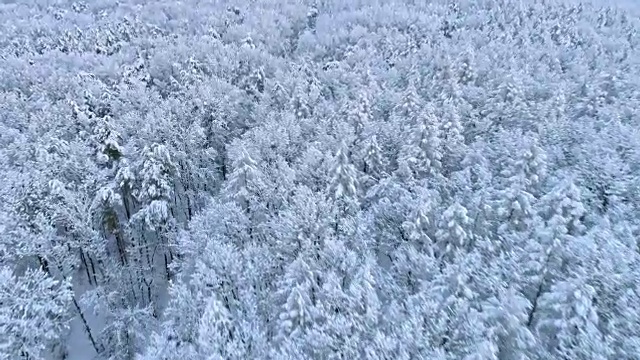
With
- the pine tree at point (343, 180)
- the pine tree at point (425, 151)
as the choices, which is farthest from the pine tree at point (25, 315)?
the pine tree at point (425, 151)

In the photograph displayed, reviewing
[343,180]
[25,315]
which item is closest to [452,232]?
[343,180]

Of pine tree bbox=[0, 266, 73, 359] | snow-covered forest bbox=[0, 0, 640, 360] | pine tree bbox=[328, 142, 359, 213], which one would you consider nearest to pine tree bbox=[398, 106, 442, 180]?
snow-covered forest bbox=[0, 0, 640, 360]

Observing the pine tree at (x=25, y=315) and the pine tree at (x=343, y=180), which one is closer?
the pine tree at (x=25, y=315)

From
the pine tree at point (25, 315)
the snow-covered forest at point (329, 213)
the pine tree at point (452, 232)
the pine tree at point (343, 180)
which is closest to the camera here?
the snow-covered forest at point (329, 213)

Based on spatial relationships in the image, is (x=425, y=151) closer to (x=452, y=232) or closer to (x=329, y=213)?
(x=452, y=232)

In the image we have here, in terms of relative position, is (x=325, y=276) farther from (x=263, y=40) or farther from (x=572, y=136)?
(x=263, y=40)

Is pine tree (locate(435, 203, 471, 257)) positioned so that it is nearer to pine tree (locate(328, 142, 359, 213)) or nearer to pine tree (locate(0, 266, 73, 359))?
pine tree (locate(328, 142, 359, 213))

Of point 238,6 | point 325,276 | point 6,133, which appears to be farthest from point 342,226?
point 238,6

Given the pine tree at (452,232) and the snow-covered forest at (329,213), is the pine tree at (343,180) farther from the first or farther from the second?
the pine tree at (452,232)

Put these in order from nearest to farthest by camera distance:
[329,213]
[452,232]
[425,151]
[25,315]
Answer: [25,315], [452,232], [329,213], [425,151]
